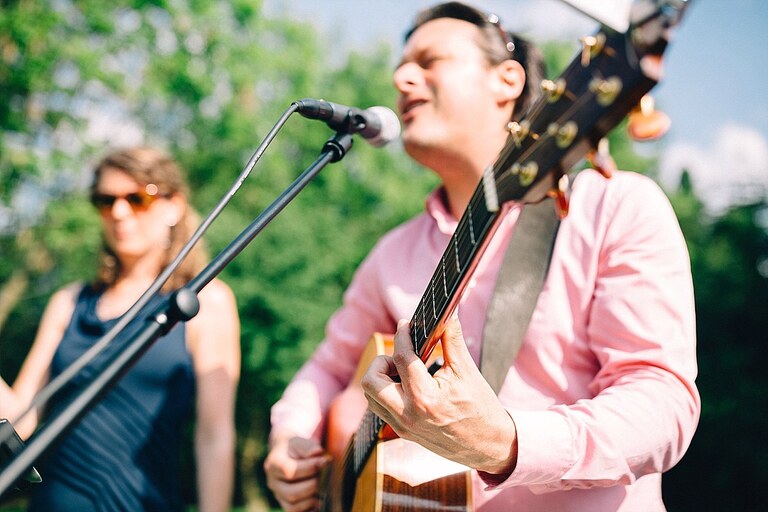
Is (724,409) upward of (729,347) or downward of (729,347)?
downward

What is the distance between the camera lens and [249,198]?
16719mm

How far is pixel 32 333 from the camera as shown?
15508 mm

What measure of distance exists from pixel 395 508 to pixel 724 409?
31.1 feet

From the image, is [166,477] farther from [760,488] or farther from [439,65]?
[760,488]

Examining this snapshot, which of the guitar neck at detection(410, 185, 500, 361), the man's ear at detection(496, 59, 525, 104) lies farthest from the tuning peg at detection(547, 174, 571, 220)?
the man's ear at detection(496, 59, 525, 104)

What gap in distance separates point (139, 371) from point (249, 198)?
14.6m

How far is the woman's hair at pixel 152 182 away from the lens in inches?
119

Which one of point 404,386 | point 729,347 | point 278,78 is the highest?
point 278,78

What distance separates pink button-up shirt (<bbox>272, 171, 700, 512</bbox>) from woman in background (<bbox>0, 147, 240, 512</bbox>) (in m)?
1.11

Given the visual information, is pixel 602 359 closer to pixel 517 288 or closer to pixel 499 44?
pixel 517 288

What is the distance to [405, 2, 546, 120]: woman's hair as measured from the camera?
2.29 metres

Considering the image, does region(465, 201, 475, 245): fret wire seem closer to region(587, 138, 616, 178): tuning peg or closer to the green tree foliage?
region(587, 138, 616, 178): tuning peg

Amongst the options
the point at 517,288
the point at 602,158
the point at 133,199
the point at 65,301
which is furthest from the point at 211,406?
the point at 602,158

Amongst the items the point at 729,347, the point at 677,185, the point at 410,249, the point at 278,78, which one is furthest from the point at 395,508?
the point at 278,78
